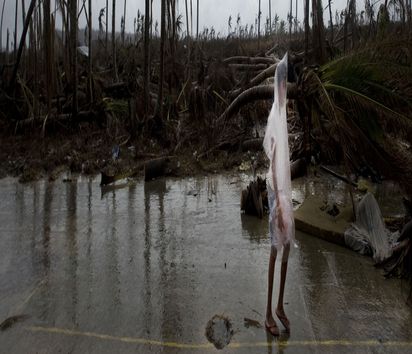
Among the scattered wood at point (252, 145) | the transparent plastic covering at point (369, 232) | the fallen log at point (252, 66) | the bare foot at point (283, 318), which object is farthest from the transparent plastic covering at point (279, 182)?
the fallen log at point (252, 66)

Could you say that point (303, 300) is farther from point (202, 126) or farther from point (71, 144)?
point (71, 144)

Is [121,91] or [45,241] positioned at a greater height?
[121,91]

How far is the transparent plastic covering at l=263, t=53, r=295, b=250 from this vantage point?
366 centimetres

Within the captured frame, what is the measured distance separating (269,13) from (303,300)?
104 feet

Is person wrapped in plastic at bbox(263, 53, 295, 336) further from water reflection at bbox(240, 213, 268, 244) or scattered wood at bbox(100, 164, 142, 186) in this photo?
scattered wood at bbox(100, 164, 142, 186)

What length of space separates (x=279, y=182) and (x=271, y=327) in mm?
1165

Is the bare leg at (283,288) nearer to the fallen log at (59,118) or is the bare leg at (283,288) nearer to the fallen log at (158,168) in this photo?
the fallen log at (158,168)

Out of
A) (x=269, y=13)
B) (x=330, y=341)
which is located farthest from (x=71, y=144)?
(x=269, y=13)

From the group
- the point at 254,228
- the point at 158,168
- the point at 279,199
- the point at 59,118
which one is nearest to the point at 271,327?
the point at 279,199

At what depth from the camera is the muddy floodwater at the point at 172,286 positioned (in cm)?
370

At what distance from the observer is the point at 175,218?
6879 millimetres

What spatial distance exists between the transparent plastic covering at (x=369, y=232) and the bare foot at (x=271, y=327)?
1.87 meters

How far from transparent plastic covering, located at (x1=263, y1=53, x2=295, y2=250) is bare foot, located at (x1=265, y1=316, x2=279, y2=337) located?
60 centimetres

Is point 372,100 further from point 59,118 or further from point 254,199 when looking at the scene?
point 59,118
